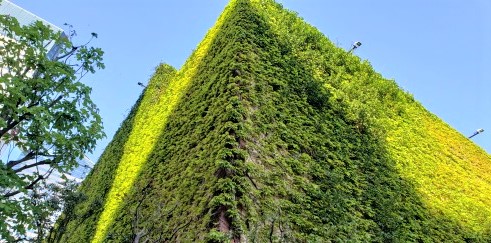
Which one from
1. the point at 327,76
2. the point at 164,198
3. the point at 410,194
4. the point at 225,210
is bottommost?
the point at 164,198

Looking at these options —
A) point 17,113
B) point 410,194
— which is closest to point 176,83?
point 17,113

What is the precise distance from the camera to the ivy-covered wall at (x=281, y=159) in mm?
5418

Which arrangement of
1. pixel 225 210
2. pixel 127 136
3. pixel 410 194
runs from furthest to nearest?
pixel 127 136 < pixel 410 194 < pixel 225 210

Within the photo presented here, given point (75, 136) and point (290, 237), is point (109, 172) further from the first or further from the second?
point (290, 237)

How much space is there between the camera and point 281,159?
6.03 m

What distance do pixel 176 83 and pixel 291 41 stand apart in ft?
11.6

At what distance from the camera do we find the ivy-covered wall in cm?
542

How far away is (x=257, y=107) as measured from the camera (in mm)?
6352

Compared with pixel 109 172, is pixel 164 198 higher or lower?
higher

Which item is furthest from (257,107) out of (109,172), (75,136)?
(109,172)

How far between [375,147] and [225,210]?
449 cm

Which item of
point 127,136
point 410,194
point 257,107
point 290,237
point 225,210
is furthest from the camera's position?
point 127,136

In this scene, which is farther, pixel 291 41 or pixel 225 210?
pixel 291 41

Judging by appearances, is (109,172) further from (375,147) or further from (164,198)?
(375,147)
